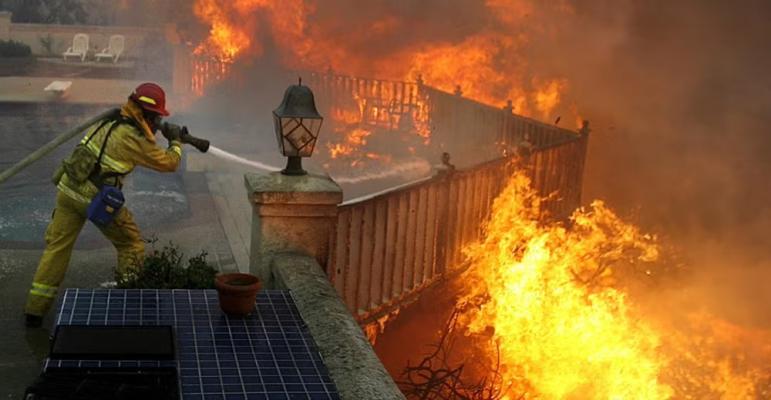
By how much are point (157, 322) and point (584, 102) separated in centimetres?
1165

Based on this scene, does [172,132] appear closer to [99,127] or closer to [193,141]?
[193,141]

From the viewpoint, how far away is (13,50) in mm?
26078

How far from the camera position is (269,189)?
5215 millimetres

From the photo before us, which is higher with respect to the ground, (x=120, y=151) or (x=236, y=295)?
(x=120, y=151)

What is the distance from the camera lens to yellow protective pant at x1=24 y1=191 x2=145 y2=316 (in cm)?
564

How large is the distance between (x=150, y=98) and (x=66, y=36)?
87.4 feet

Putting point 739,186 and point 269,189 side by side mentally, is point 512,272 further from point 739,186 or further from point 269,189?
point 739,186

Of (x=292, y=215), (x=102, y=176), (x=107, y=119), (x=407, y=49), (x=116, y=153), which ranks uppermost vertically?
(x=407, y=49)

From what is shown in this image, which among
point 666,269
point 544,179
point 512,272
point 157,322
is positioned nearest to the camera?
point 157,322

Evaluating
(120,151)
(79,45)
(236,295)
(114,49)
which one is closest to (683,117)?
(120,151)

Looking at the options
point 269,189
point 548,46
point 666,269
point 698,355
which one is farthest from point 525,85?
point 269,189

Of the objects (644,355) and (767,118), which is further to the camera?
(767,118)

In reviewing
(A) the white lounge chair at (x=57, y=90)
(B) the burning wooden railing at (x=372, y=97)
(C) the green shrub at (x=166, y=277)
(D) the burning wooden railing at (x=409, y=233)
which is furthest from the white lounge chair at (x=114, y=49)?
(C) the green shrub at (x=166, y=277)

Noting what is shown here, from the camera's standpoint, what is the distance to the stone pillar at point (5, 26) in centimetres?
2845
